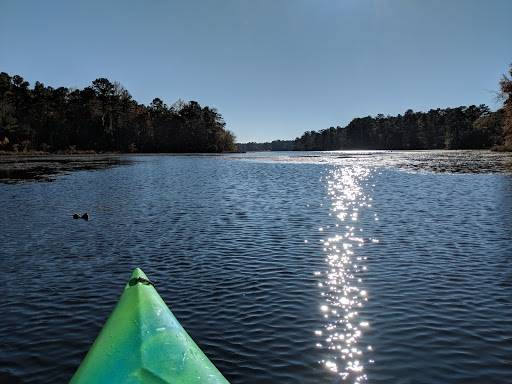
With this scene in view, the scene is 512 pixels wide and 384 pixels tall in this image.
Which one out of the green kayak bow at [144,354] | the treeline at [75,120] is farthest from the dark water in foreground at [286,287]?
the treeline at [75,120]

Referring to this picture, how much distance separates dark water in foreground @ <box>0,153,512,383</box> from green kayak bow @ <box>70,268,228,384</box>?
7.45 feet

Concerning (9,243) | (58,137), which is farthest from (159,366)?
(58,137)

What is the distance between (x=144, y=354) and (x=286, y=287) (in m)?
8.40

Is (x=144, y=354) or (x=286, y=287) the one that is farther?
(x=286, y=287)

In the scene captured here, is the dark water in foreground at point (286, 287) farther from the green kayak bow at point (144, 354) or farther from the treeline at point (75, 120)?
the treeline at point (75, 120)

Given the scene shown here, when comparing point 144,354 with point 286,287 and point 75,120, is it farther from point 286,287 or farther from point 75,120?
point 75,120

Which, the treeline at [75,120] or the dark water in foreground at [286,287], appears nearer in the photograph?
the dark water in foreground at [286,287]

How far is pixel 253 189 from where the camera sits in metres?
46.0

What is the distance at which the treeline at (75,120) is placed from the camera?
481 feet

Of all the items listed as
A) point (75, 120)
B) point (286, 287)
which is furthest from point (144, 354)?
point (75, 120)

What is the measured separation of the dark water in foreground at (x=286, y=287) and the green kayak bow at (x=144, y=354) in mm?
2270

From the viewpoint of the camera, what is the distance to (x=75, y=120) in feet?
559

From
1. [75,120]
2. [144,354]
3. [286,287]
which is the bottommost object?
[286,287]

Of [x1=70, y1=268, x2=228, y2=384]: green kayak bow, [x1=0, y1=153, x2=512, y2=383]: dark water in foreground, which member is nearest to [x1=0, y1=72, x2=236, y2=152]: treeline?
[x1=0, y1=153, x2=512, y2=383]: dark water in foreground
